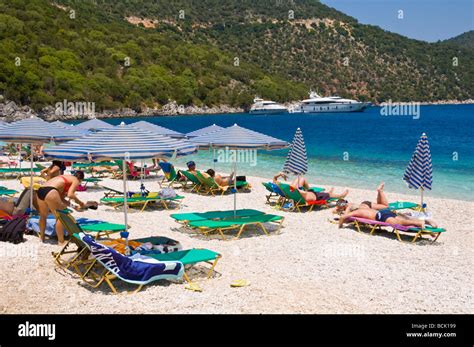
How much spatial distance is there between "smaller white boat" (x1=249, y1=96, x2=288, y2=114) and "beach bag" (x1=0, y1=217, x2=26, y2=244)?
101138 mm

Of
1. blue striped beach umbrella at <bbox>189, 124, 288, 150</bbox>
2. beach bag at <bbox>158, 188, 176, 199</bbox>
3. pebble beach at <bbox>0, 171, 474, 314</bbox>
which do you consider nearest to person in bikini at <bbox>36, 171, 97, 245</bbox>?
pebble beach at <bbox>0, 171, 474, 314</bbox>

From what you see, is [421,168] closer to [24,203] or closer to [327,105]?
[24,203]

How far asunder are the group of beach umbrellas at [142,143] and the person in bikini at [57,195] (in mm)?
667

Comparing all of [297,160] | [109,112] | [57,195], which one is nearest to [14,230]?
[57,195]

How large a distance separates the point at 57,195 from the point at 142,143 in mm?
2031

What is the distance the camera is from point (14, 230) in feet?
26.5

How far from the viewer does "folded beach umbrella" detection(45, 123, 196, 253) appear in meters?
6.30

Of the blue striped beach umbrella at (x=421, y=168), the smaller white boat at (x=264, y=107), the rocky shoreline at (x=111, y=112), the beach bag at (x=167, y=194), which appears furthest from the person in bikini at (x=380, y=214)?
the smaller white boat at (x=264, y=107)

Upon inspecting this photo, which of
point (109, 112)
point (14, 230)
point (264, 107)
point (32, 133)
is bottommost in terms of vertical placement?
point (14, 230)

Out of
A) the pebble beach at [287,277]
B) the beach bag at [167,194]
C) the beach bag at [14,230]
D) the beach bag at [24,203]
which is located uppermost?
the beach bag at [24,203]

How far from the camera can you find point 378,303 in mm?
5816

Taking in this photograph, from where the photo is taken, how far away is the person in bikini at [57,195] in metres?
7.71

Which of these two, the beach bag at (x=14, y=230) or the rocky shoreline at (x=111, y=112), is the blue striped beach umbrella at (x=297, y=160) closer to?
the beach bag at (x=14, y=230)
